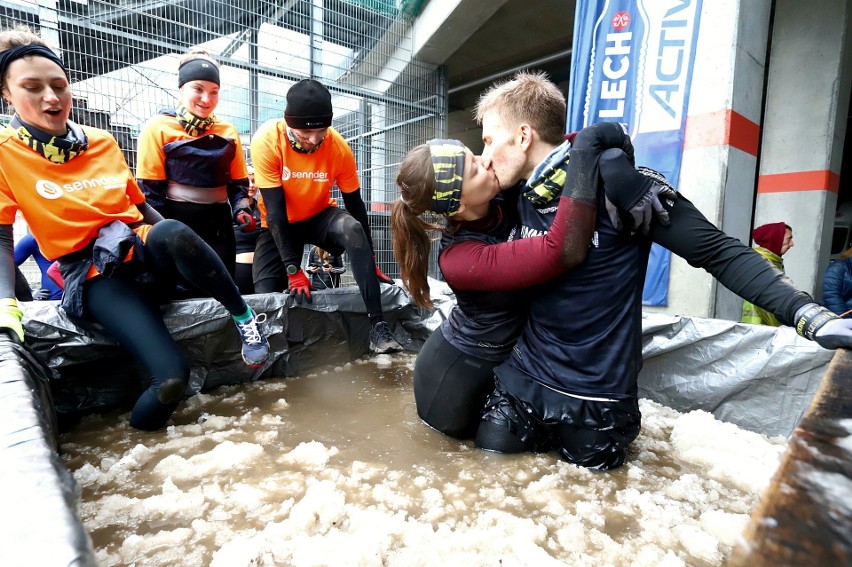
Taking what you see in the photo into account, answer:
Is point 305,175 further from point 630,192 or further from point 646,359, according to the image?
point 646,359

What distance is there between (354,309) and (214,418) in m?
0.90

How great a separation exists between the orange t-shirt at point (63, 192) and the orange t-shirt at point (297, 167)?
660 millimetres

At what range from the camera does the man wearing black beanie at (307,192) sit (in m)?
2.13

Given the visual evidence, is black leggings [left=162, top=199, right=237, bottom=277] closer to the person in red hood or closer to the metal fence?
the metal fence

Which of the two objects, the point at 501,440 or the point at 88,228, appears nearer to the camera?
the point at 501,440

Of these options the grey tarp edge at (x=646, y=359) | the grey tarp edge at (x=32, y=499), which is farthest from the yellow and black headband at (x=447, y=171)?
the grey tarp edge at (x=646, y=359)

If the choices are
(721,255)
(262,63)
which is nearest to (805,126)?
(721,255)

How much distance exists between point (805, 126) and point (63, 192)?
504 centimetres

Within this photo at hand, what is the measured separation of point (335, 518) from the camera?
1.08 meters

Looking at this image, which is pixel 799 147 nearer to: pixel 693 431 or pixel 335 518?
pixel 693 431

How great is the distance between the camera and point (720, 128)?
251cm

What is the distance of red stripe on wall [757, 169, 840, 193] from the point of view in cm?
397

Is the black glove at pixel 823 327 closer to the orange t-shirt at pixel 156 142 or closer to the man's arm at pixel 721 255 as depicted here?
the man's arm at pixel 721 255

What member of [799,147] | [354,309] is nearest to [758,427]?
[354,309]
